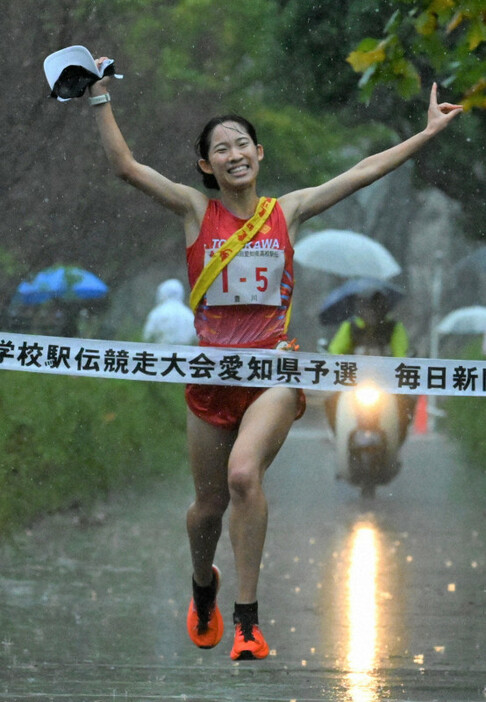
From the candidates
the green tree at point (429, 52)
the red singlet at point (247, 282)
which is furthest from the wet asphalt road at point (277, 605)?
the green tree at point (429, 52)

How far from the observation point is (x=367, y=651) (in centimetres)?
773

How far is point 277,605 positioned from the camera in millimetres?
9109

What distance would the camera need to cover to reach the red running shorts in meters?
6.32

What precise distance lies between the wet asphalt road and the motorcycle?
0.29m

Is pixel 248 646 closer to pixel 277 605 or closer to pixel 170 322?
pixel 277 605

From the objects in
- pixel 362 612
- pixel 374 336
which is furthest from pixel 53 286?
pixel 362 612

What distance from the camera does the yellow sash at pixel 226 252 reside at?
6180 mm

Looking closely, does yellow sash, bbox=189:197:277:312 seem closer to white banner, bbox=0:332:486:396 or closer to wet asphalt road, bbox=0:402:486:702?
white banner, bbox=0:332:486:396

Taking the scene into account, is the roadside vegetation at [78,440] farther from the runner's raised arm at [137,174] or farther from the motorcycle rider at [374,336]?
the runner's raised arm at [137,174]

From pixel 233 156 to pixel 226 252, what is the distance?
13.5 inches

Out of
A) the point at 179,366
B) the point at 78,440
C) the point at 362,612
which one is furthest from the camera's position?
the point at 78,440

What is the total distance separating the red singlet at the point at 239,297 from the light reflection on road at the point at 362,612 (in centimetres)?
125

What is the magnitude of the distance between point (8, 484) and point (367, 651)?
3.86m

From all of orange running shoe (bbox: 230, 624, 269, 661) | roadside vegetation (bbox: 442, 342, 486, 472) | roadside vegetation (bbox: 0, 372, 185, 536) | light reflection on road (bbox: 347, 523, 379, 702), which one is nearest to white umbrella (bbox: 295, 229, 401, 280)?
roadside vegetation (bbox: 442, 342, 486, 472)
